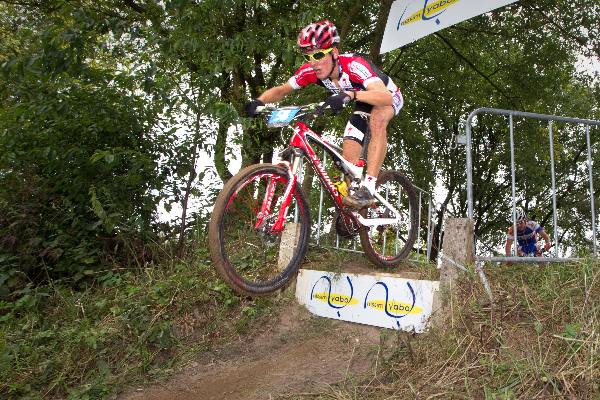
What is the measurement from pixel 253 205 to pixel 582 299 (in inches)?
90.2

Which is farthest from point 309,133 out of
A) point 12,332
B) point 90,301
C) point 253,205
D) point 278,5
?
point 278,5

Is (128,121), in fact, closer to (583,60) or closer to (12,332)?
(12,332)

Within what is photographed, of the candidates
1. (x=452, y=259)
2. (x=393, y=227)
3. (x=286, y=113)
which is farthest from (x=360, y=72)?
(x=393, y=227)

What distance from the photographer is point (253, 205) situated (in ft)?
13.6

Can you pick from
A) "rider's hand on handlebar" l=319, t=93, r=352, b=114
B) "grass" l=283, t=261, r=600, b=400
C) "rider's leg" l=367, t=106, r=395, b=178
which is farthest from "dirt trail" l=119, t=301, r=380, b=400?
"rider's hand on handlebar" l=319, t=93, r=352, b=114

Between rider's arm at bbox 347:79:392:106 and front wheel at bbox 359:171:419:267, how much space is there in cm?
97

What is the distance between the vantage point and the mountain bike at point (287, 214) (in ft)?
12.7

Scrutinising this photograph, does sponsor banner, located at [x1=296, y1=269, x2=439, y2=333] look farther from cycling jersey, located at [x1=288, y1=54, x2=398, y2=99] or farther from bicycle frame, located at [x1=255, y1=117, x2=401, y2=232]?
cycling jersey, located at [x1=288, y1=54, x2=398, y2=99]

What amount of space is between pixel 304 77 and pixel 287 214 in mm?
1233

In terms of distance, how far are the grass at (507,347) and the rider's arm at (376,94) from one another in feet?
4.98

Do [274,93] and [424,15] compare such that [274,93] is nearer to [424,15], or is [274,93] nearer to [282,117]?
[282,117]

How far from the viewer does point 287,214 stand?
421 centimetres

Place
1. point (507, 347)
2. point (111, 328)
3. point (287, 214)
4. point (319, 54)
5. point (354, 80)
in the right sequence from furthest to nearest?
point (111, 328) → point (354, 80) → point (319, 54) → point (287, 214) → point (507, 347)

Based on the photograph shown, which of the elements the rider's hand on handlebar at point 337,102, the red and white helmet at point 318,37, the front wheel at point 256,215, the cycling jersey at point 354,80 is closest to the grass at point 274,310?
the front wheel at point 256,215
